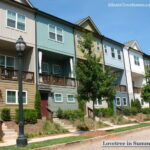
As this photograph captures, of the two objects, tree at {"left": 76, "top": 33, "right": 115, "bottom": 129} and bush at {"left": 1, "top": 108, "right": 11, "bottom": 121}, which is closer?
tree at {"left": 76, "top": 33, "right": 115, "bottom": 129}

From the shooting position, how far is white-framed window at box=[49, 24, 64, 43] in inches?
919

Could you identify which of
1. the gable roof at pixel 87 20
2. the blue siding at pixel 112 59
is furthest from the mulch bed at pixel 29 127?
the blue siding at pixel 112 59

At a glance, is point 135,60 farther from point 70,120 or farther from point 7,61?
point 7,61

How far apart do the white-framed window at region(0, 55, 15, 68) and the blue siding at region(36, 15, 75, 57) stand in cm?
295

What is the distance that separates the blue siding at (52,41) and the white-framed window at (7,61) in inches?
116

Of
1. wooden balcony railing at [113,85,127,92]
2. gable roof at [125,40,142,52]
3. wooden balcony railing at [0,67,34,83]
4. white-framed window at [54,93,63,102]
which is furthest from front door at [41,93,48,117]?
gable roof at [125,40,142,52]

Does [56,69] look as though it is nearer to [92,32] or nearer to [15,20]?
[92,32]

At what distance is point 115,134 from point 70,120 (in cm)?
656

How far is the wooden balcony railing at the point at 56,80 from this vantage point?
21656 mm

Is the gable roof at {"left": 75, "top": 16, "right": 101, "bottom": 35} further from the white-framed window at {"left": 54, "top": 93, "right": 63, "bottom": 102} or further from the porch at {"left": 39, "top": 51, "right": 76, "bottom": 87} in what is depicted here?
the white-framed window at {"left": 54, "top": 93, "right": 63, "bottom": 102}

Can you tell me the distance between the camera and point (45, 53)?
2347 centimetres

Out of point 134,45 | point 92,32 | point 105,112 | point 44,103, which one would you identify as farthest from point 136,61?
point 44,103

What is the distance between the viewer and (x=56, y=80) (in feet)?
75.5

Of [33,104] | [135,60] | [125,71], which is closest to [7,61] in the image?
[33,104]
